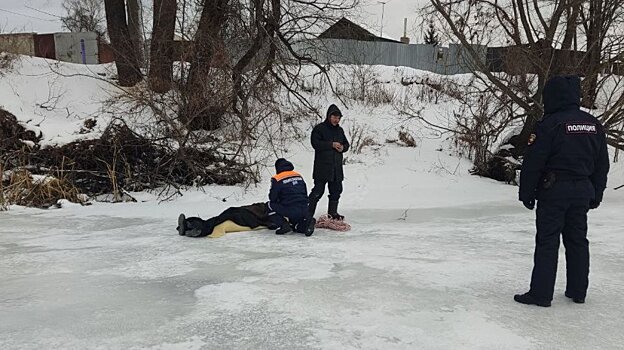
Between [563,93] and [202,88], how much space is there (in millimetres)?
6986

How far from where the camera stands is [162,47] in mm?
10023

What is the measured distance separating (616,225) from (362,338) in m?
4.82

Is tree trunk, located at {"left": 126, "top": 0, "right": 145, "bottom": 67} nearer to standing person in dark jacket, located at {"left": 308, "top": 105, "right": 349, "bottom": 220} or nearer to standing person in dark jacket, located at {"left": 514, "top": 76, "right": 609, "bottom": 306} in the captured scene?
standing person in dark jacket, located at {"left": 308, "top": 105, "right": 349, "bottom": 220}

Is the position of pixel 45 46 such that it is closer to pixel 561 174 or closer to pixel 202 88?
pixel 202 88

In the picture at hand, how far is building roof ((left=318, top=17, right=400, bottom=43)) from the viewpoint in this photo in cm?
1154

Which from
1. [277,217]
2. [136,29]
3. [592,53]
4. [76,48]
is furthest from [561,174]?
[76,48]

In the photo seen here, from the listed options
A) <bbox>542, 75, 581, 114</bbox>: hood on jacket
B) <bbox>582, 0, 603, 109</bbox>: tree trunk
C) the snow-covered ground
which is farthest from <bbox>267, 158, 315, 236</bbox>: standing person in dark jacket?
<bbox>582, 0, 603, 109</bbox>: tree trunk

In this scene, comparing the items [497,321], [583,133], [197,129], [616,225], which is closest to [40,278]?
[497,321]

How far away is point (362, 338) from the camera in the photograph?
309 centimetres

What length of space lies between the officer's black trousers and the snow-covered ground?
0.17 m

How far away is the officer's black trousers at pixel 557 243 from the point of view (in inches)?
138

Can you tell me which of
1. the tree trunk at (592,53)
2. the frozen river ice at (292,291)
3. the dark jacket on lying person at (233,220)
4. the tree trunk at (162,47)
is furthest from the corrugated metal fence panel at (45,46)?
the tree trunk at (592,53)

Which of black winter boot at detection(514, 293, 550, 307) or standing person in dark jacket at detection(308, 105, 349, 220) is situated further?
standing person in dark jacket at detection(308, 105, 349, 220)

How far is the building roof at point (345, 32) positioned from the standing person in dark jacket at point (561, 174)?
8460 mm
